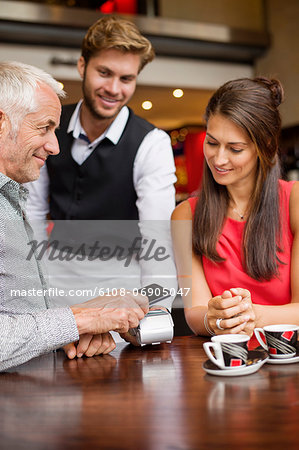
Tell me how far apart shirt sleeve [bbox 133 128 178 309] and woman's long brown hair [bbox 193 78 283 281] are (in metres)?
0.19

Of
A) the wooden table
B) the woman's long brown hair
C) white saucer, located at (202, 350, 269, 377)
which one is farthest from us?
the woman's long brown hair

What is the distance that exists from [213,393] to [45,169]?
174 cm

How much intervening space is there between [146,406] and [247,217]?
3.83 ft

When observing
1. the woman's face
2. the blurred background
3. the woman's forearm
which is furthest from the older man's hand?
the blurred background

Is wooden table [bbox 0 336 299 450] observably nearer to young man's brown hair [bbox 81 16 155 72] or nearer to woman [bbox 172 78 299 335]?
woman [bbox 172 78 299 335]

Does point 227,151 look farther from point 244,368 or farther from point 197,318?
point 244,368

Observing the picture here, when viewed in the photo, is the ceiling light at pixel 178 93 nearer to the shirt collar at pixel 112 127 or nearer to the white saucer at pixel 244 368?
the shirt collar at pixel 112 127

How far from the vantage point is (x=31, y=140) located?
159 cm

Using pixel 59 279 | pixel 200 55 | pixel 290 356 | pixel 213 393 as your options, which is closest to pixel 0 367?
pixel 213 393

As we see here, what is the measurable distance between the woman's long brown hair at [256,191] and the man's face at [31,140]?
640 millimetres

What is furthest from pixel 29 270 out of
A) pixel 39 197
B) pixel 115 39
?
pixel 115 39

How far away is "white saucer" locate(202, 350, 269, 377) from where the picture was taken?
3.66ft

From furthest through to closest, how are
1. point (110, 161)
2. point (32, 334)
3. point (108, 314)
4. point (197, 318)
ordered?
point (110, 161), point (197, 318), point (108, 314), point (32, 334)

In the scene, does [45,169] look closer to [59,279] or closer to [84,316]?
[59,279]
